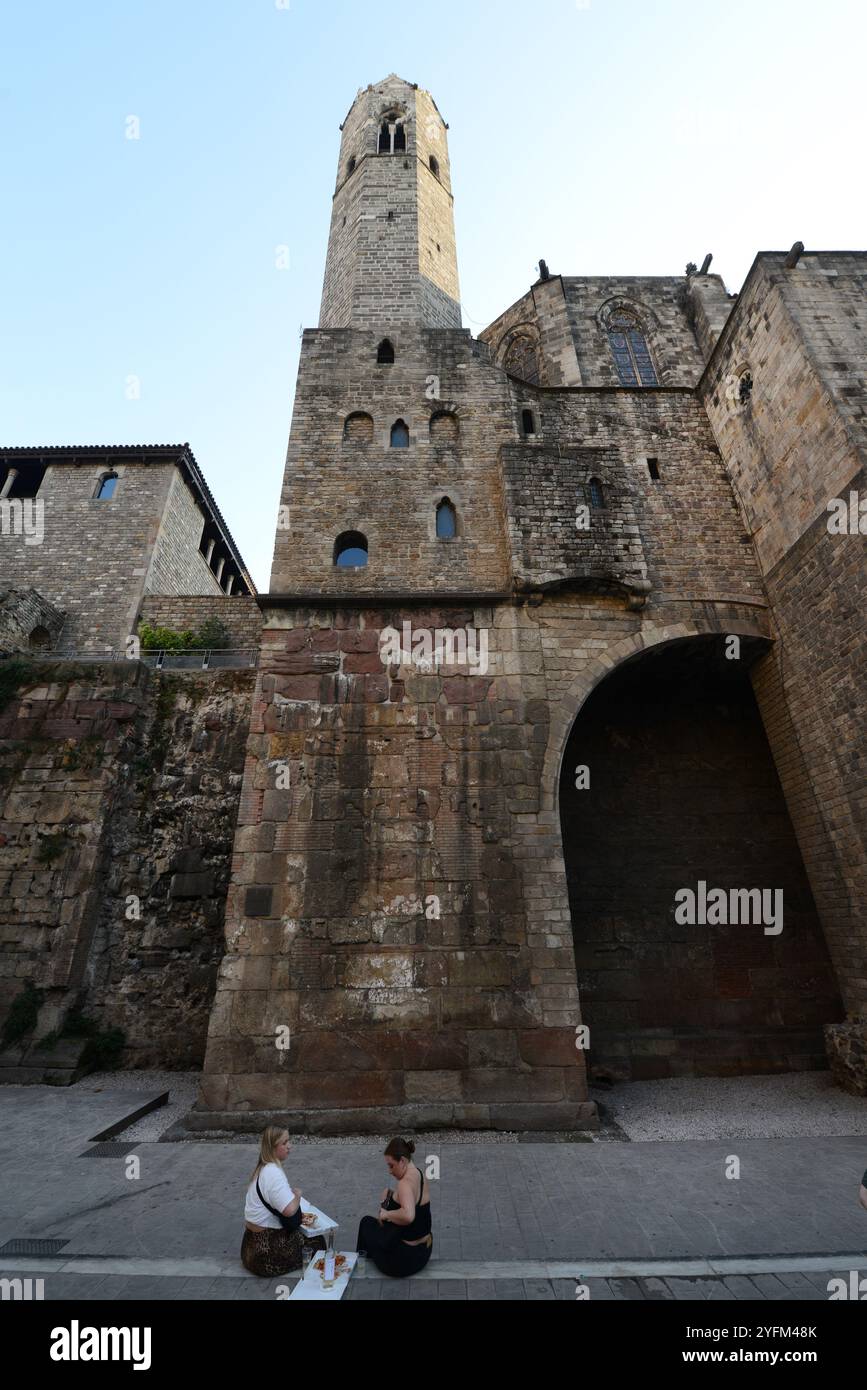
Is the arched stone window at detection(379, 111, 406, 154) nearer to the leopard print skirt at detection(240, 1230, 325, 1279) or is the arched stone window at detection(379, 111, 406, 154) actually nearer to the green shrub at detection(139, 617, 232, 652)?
the green shrub at detection(139, 617, 232, 652)

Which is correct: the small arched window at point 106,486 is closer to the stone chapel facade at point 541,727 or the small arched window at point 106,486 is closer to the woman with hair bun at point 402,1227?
the stone chapel facade at point 541,727

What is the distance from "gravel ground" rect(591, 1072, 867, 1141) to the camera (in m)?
7.43

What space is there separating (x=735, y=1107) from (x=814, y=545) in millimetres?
8511

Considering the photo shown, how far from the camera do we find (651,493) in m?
11.7

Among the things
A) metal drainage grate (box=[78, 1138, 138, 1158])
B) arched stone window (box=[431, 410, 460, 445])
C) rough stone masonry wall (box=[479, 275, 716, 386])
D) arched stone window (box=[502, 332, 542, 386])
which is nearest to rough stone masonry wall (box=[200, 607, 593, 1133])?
metal drainage grate (box=[78, 1138, 138, 1158])

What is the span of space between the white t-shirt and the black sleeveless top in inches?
26.8

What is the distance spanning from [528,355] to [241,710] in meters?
13.7

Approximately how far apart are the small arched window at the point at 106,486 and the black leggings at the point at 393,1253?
22193 mm

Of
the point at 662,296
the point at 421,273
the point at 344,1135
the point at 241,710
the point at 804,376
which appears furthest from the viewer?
the point at 662,296

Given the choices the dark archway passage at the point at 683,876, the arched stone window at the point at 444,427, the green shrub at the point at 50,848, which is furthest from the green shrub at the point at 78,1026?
the arched stone window at the point at 444,427

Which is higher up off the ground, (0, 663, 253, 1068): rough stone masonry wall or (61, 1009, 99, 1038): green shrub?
(0, 663, 253, 1068): rough stone masonry wall

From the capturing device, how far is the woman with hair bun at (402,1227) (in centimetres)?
394

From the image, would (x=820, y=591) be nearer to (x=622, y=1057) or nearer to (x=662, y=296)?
(x=622, y=1057)

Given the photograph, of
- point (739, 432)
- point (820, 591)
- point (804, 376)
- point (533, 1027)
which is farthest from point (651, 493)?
point (533, 1027)
